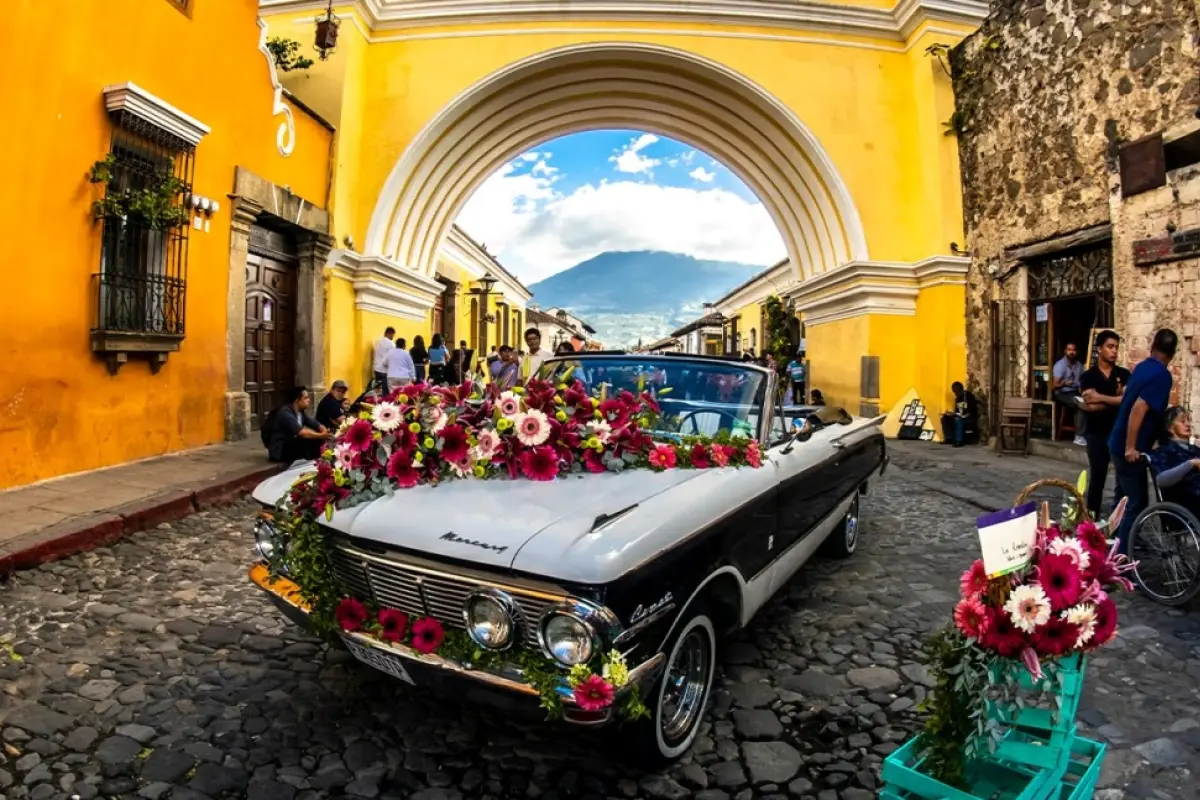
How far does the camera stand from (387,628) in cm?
218

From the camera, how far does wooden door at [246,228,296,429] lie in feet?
29.6

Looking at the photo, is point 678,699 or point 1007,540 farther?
point 678,699

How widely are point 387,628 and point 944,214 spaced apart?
12.0m

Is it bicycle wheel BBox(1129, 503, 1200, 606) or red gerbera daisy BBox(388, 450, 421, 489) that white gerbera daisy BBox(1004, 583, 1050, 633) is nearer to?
red gerbera daisy BBox(388, 450, 421, 489)

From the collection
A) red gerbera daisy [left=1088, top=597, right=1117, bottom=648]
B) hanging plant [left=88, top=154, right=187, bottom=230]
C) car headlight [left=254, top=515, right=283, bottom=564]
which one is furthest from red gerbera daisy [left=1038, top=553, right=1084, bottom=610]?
hanging plant [left=88, top=154, right=187, bottom=230]

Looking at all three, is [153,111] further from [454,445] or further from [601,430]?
[601,430]

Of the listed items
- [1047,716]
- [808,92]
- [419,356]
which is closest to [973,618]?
[1047,716]

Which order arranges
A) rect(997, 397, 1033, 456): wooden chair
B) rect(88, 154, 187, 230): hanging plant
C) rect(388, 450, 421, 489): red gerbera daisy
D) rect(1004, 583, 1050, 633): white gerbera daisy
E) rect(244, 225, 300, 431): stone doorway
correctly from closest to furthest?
rect(1004, 583, 1050, 633): white gerbera daisy, rect(388, 450, 421, 489): red gerbera daisy, rect(88, 154, 187, 230): hanging plant, rect(244, 225, 300, 431): stone doorway, rect(997, 397, 1033, 456): wooden chair

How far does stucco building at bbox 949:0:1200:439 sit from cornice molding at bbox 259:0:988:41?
1.16 meters

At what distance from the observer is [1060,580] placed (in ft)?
5.43

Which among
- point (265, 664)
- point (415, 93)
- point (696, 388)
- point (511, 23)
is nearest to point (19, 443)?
point (265, 664)

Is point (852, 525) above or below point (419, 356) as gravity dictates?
below

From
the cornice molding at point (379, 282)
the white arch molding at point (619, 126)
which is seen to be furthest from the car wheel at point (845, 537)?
the cornice molding at point (379, 282)

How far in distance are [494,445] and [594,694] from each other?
1.11 m
